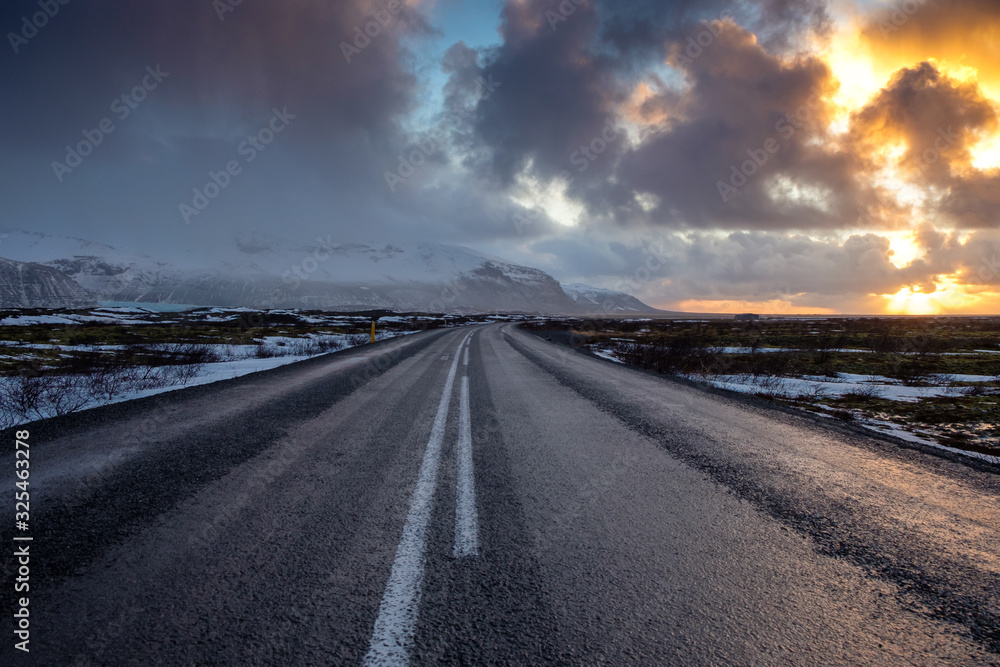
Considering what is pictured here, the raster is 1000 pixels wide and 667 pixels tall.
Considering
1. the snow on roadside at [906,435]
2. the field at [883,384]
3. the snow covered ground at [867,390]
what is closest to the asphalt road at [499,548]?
the snow on roadside at [906,435]

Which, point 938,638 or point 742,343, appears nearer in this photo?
point 938,638

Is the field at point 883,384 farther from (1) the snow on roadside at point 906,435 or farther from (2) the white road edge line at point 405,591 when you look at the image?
(2) the white road edge line at point 405,591

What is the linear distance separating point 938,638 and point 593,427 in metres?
4.01

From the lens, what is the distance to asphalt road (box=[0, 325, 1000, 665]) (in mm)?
1885

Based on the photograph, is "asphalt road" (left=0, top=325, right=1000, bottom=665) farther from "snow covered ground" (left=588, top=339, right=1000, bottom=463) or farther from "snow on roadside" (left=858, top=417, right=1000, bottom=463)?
"snow covered ground" (left=588, top=339, right=1000, bottom=463)

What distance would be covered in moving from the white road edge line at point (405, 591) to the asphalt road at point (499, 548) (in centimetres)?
1

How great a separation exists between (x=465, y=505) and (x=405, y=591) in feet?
3.84

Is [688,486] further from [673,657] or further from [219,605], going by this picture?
[219,605]

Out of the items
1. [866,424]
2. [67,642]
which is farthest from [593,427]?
[67,642]

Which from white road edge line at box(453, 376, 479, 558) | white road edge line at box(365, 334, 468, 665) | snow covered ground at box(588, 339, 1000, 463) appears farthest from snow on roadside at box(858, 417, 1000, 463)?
white road edge line at box(365, 334, 468, 665)

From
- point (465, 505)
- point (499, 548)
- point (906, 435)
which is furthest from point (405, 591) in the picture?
point (906, 435)

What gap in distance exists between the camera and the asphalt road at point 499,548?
74.2 inches

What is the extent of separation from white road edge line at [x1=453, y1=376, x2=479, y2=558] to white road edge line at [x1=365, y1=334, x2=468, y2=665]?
221 millimetres

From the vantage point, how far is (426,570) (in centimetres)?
244
